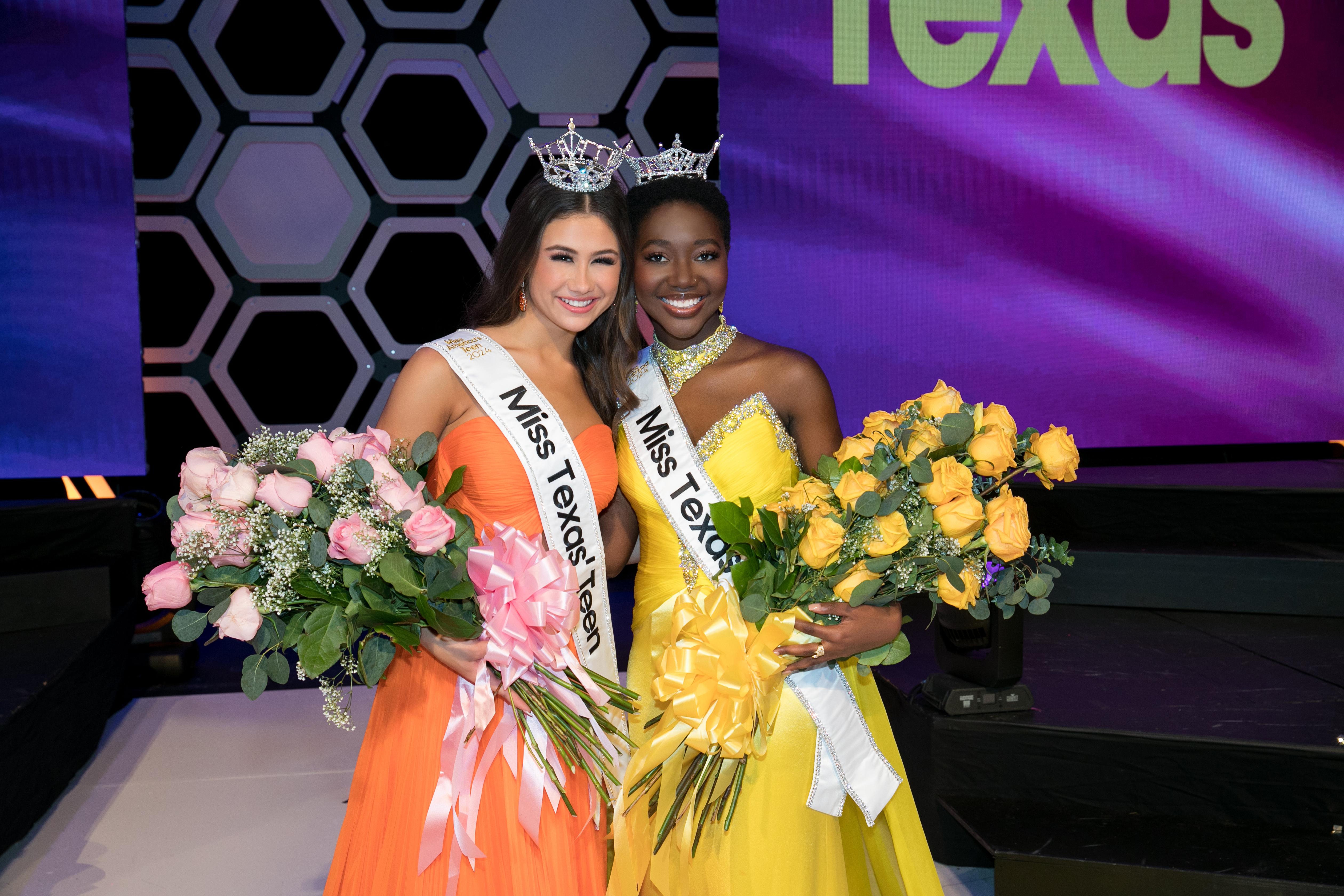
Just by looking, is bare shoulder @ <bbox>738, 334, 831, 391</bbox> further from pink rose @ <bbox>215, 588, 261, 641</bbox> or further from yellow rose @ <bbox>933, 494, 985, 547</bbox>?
pink rose @ <bbox>215, 588, 261, 641</bbox>

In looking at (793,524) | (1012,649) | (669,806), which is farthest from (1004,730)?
(793,524)

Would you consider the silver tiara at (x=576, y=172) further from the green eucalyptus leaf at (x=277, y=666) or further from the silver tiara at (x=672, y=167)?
the green eucalyptus leaf at (x=277, y=666)

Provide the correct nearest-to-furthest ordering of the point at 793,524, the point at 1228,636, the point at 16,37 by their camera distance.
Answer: the point at 793,524 → the point at 1228,636 → the point at 16,37

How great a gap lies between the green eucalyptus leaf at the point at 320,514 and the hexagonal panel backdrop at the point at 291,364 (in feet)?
10.7

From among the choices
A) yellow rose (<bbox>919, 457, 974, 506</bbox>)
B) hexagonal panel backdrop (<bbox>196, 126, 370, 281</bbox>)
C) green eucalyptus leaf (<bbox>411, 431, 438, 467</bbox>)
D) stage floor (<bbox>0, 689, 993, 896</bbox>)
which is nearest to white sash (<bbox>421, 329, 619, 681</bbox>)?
green eucalyptus leaf (<bbox>411, 431, 438, 467</bbox>)

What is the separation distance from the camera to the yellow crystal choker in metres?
1.69

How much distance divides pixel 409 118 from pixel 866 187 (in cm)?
192

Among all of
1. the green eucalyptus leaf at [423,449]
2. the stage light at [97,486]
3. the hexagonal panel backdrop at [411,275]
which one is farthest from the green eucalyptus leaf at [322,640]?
the stage light at [97,486]

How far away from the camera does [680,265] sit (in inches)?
63.5

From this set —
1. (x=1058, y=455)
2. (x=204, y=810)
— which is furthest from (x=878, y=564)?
(x=204, y=810)

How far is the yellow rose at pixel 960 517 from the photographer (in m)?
1.24

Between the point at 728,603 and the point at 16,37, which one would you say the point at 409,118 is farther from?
the point at 728,603

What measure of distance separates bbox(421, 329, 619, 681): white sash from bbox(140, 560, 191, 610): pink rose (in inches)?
17.4

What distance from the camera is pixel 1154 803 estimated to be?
213 centimetres
